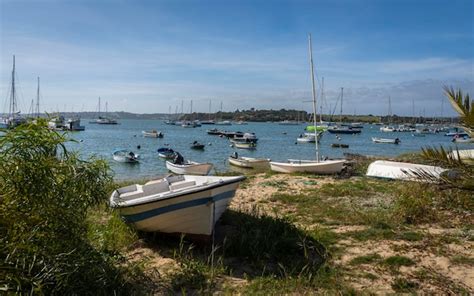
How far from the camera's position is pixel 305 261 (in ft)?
21.0

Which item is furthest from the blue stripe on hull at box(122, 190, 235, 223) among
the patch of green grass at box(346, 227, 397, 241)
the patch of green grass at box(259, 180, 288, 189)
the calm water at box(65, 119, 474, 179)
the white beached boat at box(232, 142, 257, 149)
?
the white beached boat at box(232, 142, 257, 149)

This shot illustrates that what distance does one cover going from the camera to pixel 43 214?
14.8 ft

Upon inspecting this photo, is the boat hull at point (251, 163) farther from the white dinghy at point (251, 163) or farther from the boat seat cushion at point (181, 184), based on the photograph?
the boat seat cushion at point (181, 184)

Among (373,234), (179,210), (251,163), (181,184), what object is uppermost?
(181,184)

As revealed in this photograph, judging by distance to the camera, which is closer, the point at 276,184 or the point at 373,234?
the point at 373,234

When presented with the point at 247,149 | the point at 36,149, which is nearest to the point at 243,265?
the point at 36,149

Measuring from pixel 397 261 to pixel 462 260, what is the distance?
3.52ft

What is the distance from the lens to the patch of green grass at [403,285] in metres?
5.36

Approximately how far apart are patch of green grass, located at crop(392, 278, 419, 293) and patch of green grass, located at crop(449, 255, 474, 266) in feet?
4.09

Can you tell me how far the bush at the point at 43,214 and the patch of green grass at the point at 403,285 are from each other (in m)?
3.98

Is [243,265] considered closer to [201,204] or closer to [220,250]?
[220,250]

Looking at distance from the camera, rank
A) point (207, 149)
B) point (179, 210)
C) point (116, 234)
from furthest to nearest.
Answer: point (207, 149), point (116, 234), point (179, 210)

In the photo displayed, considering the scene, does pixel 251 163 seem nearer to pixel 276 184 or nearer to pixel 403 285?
pixel 276 184

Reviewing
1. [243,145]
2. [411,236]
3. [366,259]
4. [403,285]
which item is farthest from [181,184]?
[243,145]
